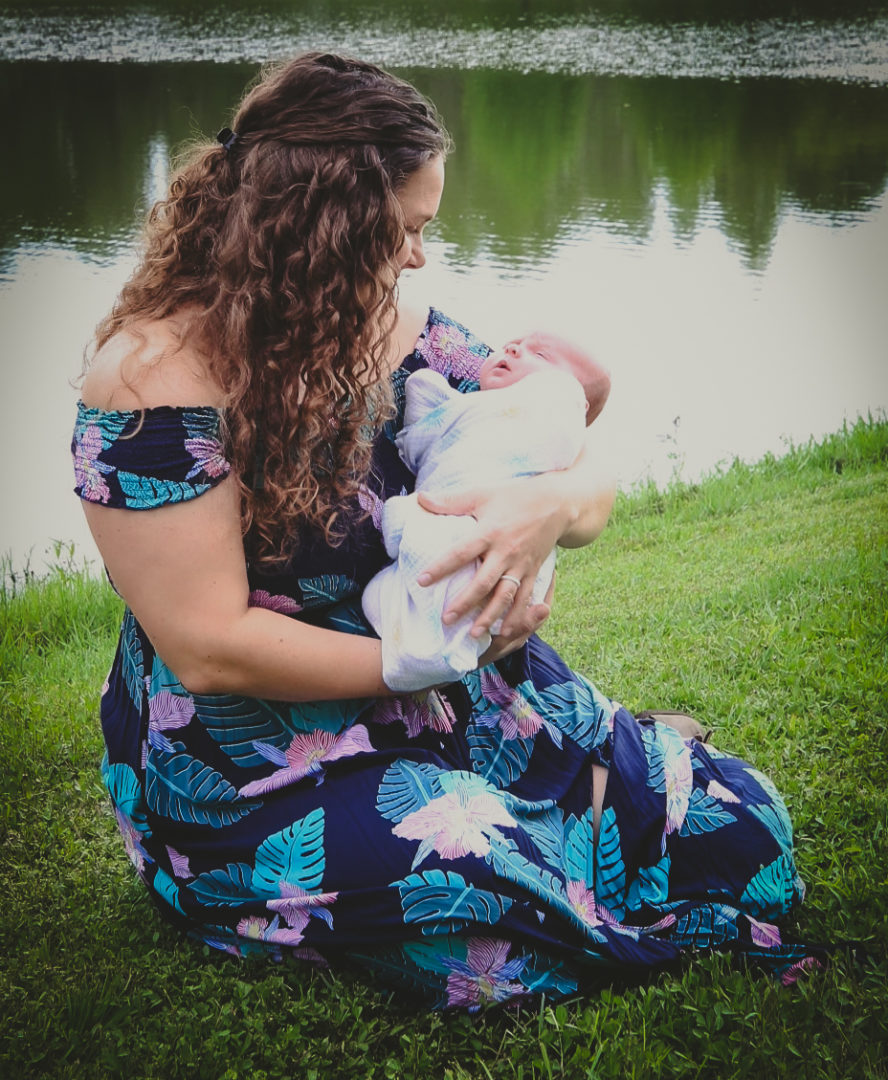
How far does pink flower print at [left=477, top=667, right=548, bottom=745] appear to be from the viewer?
1773 mm

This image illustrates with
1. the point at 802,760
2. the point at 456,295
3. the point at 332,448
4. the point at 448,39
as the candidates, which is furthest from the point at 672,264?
the point at 332,448

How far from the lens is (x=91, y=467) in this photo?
1457mm

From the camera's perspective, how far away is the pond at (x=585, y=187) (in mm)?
5664

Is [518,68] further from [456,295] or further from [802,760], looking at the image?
[802,760]

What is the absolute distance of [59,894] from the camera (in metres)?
1.93

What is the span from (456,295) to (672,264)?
187 centimetres

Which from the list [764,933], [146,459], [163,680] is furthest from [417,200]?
[764,933]

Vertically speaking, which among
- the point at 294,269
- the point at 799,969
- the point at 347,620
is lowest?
the point at 799,969

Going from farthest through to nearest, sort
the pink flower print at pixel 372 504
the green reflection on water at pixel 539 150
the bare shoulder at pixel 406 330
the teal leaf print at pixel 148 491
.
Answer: the green reflection on water at pixel 539 150
the bare shoulder at pixel 406 330
the pink flower print at pixel 372 504
the teal leaf print at pixel 148 491

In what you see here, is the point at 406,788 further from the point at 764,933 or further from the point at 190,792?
the point at 764,933

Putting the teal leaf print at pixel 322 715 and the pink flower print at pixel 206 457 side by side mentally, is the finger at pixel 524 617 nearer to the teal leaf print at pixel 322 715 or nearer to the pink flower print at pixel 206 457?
the teal leaf print at pixel 322 715

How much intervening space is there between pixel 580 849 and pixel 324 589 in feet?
1.84

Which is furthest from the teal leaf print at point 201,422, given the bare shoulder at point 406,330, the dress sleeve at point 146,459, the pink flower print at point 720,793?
the pink flower print at point 720,793

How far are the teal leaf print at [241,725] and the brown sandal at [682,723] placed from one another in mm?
834
